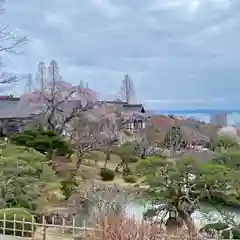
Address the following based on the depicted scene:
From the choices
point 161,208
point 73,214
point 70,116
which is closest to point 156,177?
point 161,208

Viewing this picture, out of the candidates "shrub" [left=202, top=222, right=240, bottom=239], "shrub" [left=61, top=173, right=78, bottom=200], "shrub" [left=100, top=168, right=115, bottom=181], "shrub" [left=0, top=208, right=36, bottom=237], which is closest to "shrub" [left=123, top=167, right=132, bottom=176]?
"shrub" [left=100, top=168, right=115, bottom=181]

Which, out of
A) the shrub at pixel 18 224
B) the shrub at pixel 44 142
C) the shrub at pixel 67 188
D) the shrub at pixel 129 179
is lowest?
the shrub at pixel 129 179

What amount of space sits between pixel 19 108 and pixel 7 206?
18551mm

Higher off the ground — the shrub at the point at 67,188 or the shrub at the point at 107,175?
the shrub at the point at 67,188

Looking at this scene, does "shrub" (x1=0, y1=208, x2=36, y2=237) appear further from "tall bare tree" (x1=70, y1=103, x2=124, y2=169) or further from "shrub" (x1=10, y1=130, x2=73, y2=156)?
"tall bare tree" (x1=70, y1=103, x2=124, y2=169)

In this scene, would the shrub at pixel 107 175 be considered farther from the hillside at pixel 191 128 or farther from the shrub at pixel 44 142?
the hillside at pixel 191 128

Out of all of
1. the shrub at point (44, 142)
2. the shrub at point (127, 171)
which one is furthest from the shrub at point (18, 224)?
the shrub at point (127, 171)

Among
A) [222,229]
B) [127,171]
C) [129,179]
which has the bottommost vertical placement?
[129,179]

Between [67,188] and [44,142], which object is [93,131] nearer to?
[44,142]

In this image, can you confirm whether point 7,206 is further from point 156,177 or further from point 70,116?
point 70,116

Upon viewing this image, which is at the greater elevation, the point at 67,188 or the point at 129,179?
the point at 67,188

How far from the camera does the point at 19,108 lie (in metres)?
27.9

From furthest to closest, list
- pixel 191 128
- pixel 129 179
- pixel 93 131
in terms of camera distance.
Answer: pixel 191 128 < pixel 93 131 < pixel 129 179

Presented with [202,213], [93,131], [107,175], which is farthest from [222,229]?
[93,131]
